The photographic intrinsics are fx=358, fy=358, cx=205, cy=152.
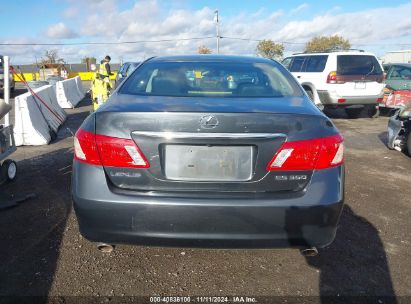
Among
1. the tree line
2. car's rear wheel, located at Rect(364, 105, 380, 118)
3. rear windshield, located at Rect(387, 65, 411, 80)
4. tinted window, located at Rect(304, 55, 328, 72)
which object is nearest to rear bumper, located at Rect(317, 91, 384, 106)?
car's rear wheel, located at Rect(364, 105, 380, 118)

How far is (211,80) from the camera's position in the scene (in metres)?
3.12

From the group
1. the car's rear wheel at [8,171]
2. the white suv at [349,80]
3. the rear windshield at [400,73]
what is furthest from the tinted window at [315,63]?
the car's rear wheel at [8,171]

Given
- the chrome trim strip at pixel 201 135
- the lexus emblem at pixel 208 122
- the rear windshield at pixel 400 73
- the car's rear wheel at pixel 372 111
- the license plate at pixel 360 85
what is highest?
the lexus emblem at pixel 208 122

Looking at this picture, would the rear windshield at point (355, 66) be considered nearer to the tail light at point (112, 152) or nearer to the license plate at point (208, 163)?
the license plate at point (208, 163)

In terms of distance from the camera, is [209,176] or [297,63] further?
[297,63]

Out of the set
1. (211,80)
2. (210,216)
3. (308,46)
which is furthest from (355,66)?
(308,46)

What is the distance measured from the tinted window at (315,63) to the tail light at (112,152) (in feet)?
31.8

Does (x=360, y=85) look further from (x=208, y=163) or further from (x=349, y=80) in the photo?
(x=208, y=163)

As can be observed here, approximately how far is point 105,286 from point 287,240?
1365mm

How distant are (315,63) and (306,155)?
978 centimetres

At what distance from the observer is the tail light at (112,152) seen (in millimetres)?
2174

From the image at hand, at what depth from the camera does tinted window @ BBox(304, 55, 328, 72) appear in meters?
10.8

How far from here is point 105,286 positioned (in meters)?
2.62

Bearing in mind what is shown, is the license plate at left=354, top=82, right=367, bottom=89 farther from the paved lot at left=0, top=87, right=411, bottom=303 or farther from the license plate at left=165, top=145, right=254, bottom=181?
the license plate at left=165, top=145, right=254, bottom=181
